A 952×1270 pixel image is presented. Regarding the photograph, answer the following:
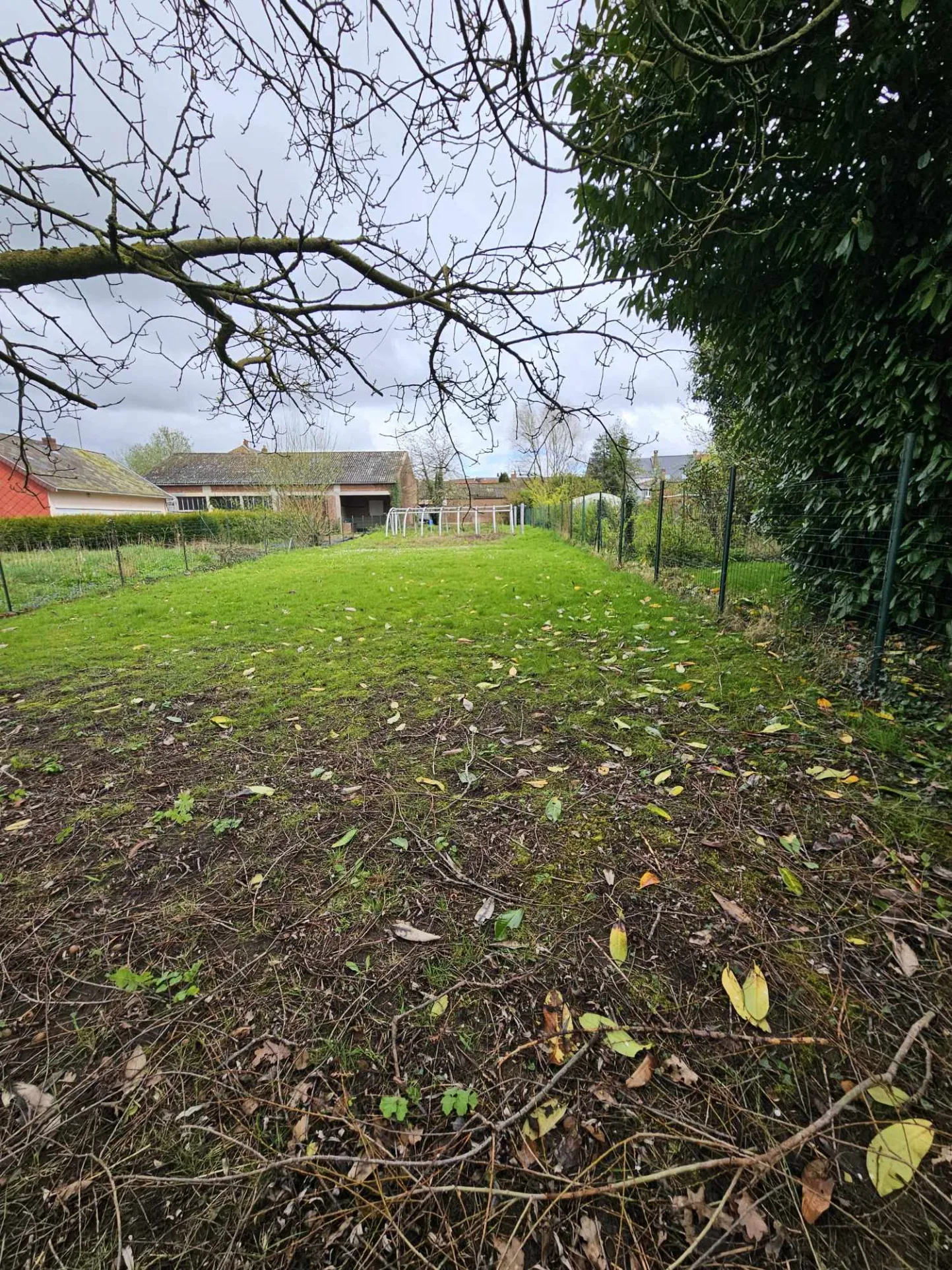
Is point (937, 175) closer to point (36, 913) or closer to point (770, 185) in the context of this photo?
point (770, 185)

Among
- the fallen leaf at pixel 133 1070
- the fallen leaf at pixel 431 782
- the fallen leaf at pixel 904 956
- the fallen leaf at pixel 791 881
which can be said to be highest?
the fallen leaf at pixel 431 782

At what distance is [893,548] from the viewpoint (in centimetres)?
328

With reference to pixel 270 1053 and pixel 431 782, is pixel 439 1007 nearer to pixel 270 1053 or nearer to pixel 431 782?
→ pixel 270 1053

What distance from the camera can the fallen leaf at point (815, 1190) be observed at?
3.43 feet

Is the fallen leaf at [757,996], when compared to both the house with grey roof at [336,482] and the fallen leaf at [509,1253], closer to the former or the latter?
the fallen leaf at [509,1253]

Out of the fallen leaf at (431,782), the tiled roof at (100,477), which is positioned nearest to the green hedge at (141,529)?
the tiled roof at (100,477)

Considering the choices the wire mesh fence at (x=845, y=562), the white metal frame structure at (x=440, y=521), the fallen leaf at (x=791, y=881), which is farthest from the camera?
the white metal frame structure at (x=440, y=521)

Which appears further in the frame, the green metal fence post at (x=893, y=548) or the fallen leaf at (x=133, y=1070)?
the green metal fence post at (x=893, y=548)

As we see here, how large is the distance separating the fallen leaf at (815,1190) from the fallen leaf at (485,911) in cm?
99

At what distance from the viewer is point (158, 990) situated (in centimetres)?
159

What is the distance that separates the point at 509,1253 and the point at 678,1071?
1.81 feet

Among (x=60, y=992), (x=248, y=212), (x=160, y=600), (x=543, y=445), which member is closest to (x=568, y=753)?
(x=543, y=445)

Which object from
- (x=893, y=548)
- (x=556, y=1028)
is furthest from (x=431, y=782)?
(x=893, y=548)

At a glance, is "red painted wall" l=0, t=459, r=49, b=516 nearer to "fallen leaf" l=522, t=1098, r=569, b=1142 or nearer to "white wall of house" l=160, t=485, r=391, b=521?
"white wall of house" l=160, t=485, r=391, b=521
